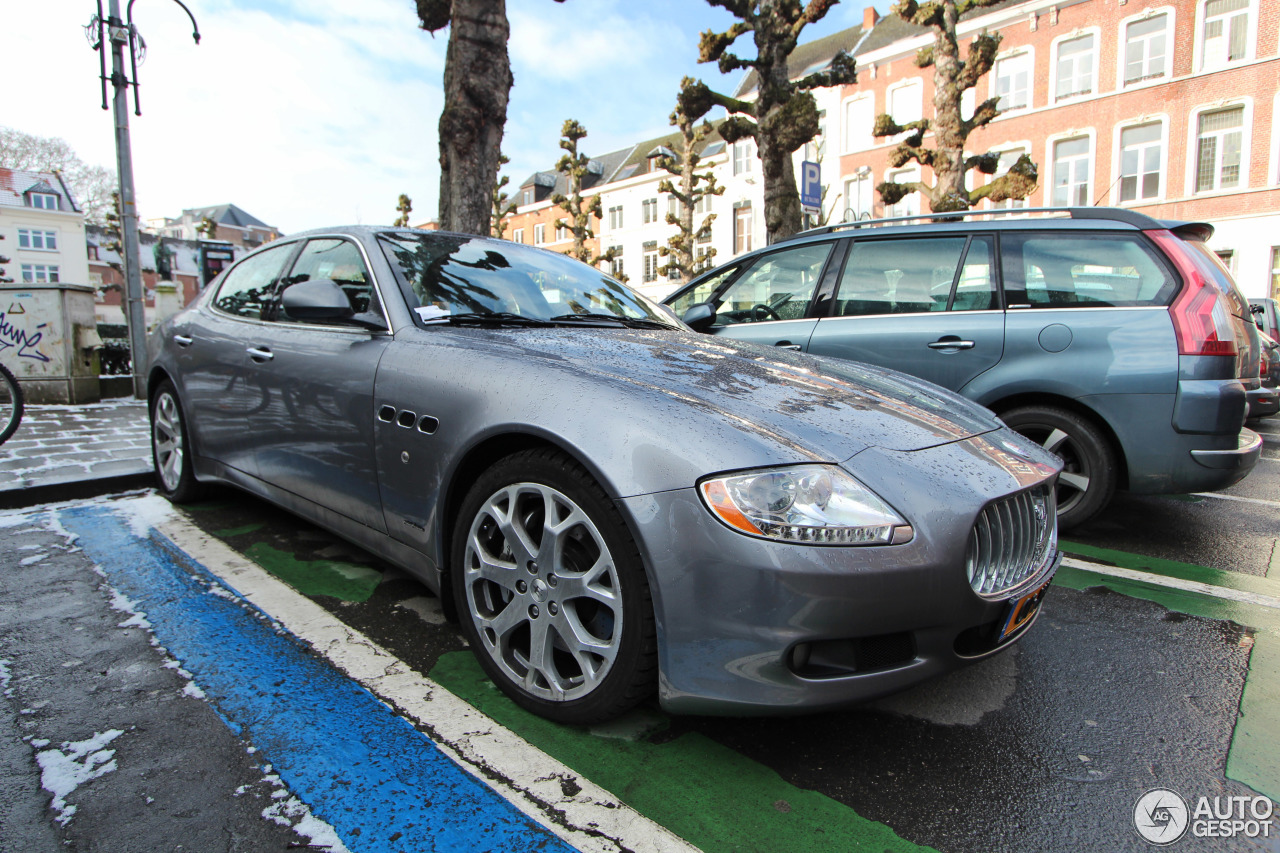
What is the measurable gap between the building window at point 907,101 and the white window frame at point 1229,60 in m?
8.31

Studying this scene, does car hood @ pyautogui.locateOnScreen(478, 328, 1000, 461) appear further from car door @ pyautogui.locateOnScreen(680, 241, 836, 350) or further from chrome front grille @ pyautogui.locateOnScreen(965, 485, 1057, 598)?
car door @ pyautogui.locateOnScreen(680, 241, 836, 350)

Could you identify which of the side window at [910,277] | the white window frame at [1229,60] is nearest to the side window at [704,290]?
the side window at [910,277]

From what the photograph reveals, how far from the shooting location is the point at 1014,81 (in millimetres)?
25938

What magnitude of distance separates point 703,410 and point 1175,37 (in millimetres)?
28607

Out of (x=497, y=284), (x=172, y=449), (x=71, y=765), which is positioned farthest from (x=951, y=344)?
(x=172, y=449)

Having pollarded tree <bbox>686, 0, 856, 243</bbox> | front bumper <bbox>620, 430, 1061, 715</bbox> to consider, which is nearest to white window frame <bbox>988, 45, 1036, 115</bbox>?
pollarded tree <bbox>686, 0, 856, 243</bbox>

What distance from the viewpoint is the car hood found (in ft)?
6.13

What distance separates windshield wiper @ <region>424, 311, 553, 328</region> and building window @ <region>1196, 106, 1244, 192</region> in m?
26.7

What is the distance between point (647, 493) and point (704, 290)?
12.5 ft

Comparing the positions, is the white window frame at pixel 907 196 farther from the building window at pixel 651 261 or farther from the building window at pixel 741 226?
the building window at pixel 651 261

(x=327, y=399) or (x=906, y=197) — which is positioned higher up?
(x=906, y=197)

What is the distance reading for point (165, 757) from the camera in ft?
5.93

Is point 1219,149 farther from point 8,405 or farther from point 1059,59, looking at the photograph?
point 8,405

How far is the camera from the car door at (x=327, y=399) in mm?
2547
